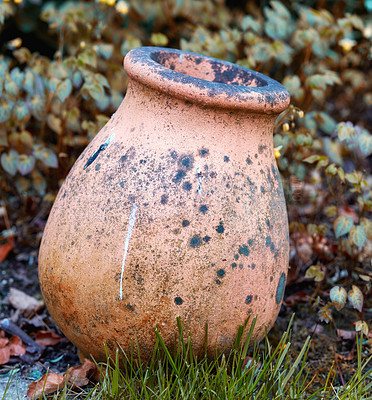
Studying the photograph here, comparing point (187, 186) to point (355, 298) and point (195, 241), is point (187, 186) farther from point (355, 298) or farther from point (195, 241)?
point (355, 298)

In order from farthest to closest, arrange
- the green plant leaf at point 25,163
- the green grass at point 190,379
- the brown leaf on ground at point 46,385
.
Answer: the green plant leaf at point 25,163 < the brown leaf on ground at point 46,385 < the green grass at point 190,379

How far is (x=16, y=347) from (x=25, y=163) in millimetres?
919

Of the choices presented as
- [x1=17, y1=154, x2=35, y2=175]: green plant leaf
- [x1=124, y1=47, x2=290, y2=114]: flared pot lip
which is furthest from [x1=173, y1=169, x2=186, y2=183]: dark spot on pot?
[x1=17, y1=154, x2=35, y2=175]: green plant leaf

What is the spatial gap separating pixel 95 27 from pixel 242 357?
2.22m

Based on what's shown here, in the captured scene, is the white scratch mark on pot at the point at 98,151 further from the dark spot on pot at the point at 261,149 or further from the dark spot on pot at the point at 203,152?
the dark spot on pot at the point at 261,149

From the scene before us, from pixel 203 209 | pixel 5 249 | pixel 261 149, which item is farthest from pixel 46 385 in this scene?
pixel 5 249

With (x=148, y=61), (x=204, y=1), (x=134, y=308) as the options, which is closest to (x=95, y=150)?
(x=148, y=61)

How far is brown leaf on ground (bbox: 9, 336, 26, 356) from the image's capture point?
214cm

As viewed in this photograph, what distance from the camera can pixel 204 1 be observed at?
4066 mm

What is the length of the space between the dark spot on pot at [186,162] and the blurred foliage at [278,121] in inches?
25.1

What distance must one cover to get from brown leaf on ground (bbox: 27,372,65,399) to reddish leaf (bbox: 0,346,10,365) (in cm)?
26

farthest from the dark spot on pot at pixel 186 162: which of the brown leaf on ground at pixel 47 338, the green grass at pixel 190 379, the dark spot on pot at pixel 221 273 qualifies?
the brown leaf on ground at pixel 47 338

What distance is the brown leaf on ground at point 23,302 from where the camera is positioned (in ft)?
8.11

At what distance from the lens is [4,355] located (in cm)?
208
